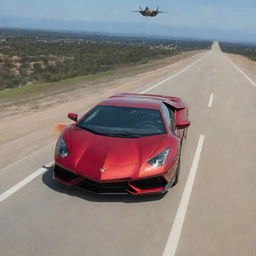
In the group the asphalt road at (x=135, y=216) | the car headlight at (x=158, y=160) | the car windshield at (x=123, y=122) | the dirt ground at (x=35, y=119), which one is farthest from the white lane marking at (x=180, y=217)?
the dirt ground at (x=35, y=119)

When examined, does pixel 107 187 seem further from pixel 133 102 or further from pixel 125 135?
pixel 133 102

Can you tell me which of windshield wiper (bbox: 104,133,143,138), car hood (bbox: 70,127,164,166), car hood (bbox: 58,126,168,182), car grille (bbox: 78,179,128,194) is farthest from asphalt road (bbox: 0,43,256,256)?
windshield wiper (bbox: 104,133,143,138)

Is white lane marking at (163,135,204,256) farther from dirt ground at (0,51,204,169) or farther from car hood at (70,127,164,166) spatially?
dirt ground at (0,51,204,169)

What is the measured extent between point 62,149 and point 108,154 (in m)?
0.81

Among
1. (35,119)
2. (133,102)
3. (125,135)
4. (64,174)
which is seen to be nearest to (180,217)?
(125,135)

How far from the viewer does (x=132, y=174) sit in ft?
18.6

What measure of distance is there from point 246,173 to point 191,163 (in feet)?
3.62

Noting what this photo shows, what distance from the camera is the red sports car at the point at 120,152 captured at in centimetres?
570

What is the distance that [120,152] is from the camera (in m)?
6.00

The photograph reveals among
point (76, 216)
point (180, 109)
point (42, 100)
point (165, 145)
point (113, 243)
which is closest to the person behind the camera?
point (113, 243)

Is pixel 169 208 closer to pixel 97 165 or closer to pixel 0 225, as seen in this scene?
pixel 97 165

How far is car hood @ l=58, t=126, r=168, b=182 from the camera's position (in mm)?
5684

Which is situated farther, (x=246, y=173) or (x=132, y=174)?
(x=246, y=173)

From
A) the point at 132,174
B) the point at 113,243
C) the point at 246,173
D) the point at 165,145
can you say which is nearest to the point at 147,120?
the point at 165,145
